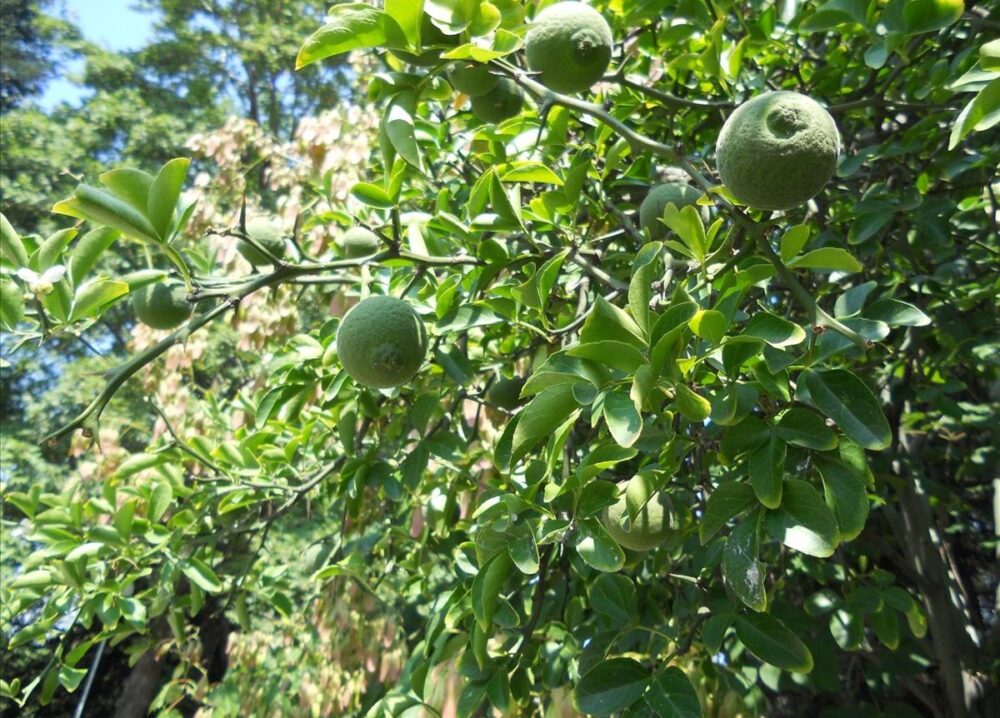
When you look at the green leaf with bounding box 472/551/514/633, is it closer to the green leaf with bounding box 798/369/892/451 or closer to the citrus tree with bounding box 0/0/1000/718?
the citrus tree with bounding box 0/0/1000/718

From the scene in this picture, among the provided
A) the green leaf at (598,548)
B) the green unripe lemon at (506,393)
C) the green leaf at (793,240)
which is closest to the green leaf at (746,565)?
the green leaf at (598,548)

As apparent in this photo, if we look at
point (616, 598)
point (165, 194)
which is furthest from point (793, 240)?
point (165, 194)

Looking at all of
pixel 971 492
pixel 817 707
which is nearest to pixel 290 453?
pixel 817 707

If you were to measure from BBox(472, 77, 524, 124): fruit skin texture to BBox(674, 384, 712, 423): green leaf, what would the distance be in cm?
75

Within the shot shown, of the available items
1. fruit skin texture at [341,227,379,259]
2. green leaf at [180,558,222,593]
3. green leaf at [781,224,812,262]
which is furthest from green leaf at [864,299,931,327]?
green leaf at [180,558,222,593]

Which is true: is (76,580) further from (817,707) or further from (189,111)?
(189,111)

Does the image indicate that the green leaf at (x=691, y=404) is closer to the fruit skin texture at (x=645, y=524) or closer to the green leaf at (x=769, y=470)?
the green leaf at (x=769, y=470)

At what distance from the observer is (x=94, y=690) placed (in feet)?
26.9

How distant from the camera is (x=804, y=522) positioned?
2.92ft

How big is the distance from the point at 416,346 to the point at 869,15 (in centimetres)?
100

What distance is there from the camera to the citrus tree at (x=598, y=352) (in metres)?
0.97

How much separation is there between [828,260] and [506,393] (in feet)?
2.23

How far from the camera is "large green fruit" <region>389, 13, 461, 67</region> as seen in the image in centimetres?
108

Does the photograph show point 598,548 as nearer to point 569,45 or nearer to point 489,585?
point 489,585
